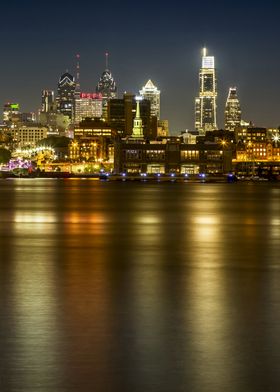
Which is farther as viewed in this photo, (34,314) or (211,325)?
(34,314)

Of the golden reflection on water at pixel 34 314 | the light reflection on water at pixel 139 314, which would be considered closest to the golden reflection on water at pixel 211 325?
the light reflection on water at pixel 139 314

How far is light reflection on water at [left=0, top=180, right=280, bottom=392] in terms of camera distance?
9688 millimetres

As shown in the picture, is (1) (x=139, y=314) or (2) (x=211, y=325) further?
(1) (x=139, y=314)

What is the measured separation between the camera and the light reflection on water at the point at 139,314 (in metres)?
9.69

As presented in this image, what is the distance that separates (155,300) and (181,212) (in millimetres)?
33554

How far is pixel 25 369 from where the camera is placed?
9.91 meters

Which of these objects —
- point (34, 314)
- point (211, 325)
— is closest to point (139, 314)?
point (211, 325)

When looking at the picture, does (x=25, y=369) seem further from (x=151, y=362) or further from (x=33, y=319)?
(x=33, y=319)

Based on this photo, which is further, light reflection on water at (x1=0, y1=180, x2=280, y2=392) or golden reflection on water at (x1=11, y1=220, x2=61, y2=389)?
golden reflection on water at (x1=11, y1=220, x2=61, y2=389)

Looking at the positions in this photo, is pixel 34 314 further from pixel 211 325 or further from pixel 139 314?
pixel 211 325

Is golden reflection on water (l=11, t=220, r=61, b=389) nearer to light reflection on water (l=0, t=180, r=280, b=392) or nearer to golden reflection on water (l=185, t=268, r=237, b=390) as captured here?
light reflection on water (l=0, t=180, r=280, b=392)

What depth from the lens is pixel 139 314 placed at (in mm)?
13453

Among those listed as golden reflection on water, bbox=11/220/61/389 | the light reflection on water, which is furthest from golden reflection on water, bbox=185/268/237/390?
golden reflection on water, bbox=11/220/61/389

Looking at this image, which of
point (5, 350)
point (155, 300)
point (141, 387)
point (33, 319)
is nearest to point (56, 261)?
point (155, 300)
